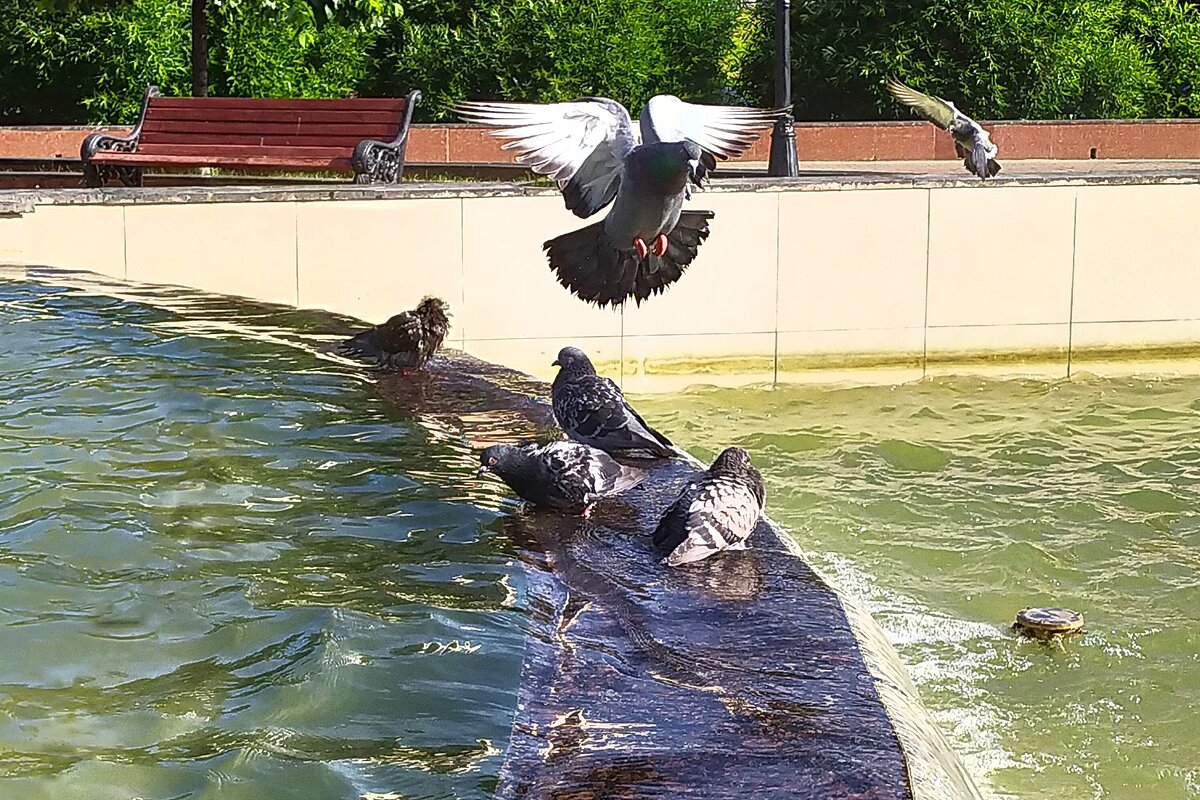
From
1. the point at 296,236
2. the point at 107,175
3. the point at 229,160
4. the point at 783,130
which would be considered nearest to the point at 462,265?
the point at 296,236

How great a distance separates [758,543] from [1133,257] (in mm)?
8154

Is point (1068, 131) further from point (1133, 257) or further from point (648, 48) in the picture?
point (1133, 257)

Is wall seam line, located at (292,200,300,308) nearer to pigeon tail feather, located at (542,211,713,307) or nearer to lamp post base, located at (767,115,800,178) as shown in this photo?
pigeon tail feather, located at (542,211,713,307)

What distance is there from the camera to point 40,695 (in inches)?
148

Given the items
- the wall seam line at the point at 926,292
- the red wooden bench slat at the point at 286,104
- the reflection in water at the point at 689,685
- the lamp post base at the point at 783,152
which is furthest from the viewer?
the lamp post base at the point at 783,152

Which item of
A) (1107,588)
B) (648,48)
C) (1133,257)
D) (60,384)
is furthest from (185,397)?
(648,48)

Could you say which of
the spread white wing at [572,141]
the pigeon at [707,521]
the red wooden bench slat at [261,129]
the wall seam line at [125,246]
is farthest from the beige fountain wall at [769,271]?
the pigeon at [707,521]

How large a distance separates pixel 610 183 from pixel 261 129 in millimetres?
8974

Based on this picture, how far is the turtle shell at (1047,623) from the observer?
6.42 metres

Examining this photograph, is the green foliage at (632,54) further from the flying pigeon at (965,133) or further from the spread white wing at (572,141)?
the spread white wing at (572,141)

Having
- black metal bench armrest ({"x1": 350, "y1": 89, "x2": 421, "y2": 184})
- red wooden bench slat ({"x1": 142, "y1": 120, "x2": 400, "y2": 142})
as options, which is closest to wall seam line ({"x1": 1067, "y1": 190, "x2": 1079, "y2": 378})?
black metal bench armrest ({"x1": 350, "y1": 89, "x2": 421, "y2": 184})

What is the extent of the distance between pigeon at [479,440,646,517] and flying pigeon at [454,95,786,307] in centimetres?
121

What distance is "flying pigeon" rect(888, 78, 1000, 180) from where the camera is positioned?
1191cm

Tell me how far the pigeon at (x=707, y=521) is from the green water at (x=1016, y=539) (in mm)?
1391
